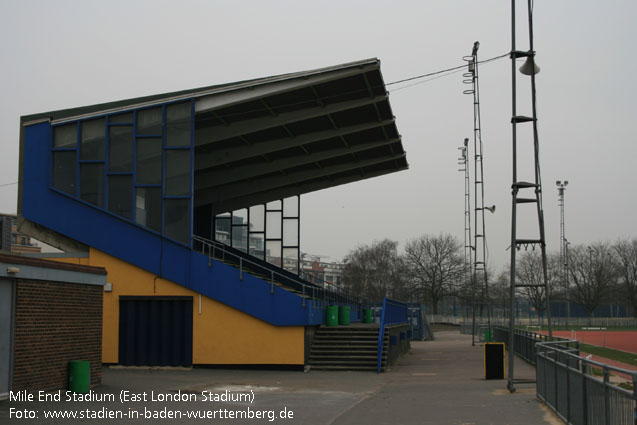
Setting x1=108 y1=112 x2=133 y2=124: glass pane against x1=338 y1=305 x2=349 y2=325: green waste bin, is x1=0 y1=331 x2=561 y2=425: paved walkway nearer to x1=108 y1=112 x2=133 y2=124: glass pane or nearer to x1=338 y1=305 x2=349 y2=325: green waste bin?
x1=338 y1=305 x2=349 y2=325: green waste bin

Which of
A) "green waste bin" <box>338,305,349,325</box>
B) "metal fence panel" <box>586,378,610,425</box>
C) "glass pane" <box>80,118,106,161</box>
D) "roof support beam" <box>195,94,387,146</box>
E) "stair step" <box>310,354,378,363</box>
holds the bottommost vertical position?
"stair step" <box>310,354,378,363</box>

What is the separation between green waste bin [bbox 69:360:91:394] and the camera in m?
15.3

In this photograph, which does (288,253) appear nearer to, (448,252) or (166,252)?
(166,252)

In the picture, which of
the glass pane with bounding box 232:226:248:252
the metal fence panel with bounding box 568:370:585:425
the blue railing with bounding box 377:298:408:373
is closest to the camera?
the metal fence panel with bounding box 568:370:585:425

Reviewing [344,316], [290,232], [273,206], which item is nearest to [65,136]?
[344,316]

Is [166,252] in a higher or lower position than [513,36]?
lower

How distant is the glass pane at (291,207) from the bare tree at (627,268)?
68.2 meters

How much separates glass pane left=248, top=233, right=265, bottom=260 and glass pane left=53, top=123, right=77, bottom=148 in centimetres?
1383

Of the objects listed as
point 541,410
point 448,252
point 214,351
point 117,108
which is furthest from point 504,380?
point 448,252

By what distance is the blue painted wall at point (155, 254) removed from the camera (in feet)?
78.2

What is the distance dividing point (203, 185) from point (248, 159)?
243cm

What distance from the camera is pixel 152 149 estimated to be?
79.8 feet

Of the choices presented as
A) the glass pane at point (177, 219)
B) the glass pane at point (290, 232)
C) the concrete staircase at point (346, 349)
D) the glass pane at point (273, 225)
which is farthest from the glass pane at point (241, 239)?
the glass pane at point (177, 219)

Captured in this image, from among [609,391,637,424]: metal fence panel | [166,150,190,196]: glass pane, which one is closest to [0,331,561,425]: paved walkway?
[609,391,637,424]: metal fence panel
